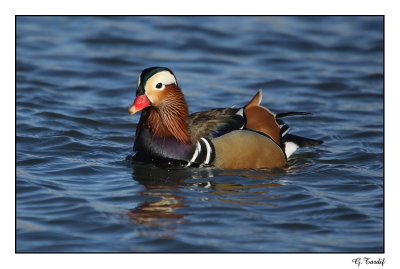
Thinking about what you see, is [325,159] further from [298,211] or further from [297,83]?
[297,83]

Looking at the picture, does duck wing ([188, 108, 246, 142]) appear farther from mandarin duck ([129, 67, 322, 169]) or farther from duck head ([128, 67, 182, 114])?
duck head ([128, 67, 182, 114])

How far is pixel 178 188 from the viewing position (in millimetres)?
9617

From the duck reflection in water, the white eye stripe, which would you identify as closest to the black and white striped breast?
the duck reflection in water

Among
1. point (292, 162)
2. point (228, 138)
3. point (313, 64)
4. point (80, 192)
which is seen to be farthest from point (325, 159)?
point (313, 64)

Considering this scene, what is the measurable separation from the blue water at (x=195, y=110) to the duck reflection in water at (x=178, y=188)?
0.6 inches

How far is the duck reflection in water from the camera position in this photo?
8695mm

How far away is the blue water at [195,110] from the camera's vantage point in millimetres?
8305

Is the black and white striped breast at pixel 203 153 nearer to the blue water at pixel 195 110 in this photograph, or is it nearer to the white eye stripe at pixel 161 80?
the blue water at pixel 195 110

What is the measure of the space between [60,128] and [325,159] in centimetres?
425

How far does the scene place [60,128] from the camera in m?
12.4

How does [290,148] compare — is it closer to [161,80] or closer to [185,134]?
[185,134]

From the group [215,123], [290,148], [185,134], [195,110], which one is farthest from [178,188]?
[195,110]

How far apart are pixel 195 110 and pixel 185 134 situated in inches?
151

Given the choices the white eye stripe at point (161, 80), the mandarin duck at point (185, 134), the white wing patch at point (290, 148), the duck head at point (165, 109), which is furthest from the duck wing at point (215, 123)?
the white wing patch at point (290, 148)
